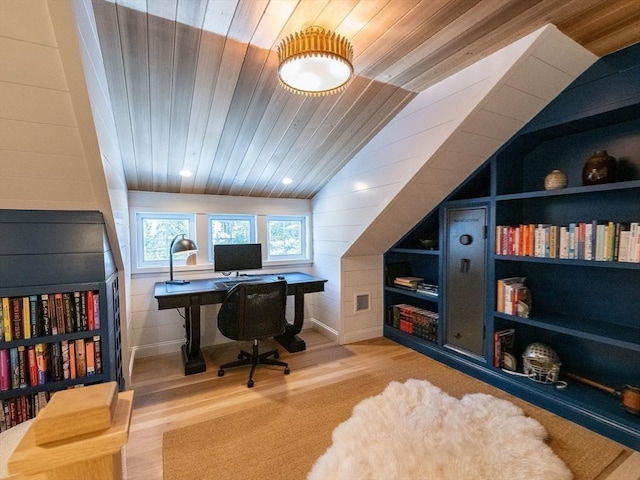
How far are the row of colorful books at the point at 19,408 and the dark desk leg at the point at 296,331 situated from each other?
1921 millimetres

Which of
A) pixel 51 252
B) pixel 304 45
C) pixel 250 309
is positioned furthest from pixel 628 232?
pixel 51 252

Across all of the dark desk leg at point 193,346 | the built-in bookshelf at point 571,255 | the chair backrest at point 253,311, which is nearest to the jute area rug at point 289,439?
the built-in bookshelf at point 571,255

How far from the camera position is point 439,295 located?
2957 mm

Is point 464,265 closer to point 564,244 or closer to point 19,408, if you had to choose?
point 564,244

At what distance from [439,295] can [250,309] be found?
1.81 metres

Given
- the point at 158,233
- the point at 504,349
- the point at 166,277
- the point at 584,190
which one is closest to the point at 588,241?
the point at 584,190

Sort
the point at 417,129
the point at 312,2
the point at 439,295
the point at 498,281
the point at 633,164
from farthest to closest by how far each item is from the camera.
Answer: the point at 439,295 → the point at 498,281 → the point at 417,129 → the point at 633,164 → the point at 312,2

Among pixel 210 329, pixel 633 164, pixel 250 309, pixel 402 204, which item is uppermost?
pixel 633 164

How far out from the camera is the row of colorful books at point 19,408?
1.71 m

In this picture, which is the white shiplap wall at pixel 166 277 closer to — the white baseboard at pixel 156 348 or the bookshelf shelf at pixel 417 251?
the white baseboard at pixel 156 348

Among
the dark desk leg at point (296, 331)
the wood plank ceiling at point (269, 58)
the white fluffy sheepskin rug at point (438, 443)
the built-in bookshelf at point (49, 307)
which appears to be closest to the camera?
the wood plank ceiling at point (269, 58)

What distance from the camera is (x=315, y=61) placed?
1.43 metres

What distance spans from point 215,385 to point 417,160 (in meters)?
2.43

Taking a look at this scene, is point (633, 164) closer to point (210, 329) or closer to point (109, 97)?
point (109, 97)
